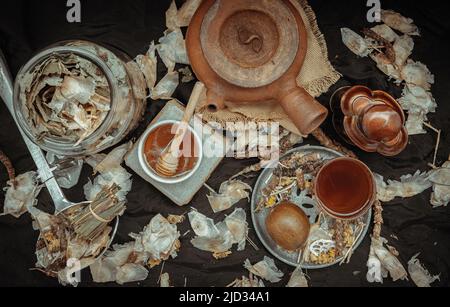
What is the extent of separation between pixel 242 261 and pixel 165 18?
2.49 ft

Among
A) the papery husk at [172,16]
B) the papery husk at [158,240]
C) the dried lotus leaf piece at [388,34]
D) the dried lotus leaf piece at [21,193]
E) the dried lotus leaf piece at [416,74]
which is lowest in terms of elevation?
the papery husk at [158,240]

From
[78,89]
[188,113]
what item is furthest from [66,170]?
[188,113]

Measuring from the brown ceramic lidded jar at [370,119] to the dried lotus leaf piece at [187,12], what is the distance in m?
0.48

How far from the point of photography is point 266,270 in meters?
1.26

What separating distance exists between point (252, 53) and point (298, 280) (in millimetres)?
Result: 666

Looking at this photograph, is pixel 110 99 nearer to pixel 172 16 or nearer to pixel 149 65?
pixel 149 65

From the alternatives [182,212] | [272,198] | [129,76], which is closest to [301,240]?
[272,198]

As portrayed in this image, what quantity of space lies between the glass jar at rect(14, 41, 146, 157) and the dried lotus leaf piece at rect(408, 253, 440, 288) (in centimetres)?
93

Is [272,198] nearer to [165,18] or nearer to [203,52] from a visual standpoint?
[203,52]

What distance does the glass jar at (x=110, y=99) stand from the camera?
105cm

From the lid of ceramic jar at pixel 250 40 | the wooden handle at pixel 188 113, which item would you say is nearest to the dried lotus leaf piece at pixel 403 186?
the lid of ceramic jar at pixel 250 40

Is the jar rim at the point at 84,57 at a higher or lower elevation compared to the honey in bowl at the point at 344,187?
higher

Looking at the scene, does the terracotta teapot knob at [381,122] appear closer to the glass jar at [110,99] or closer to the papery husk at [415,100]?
the papery husk at [415,100]

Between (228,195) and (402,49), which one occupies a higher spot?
(402,49)
